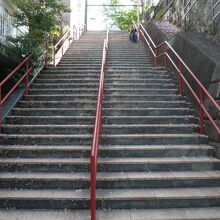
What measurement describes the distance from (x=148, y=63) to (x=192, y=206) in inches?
309

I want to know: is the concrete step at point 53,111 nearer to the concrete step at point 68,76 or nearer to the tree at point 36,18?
the concrete step at point 68,76

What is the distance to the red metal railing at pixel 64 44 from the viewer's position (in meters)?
12.3

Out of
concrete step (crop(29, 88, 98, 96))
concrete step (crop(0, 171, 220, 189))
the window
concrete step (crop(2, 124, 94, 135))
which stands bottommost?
concrete step (crop(0, 171, 220, 189))

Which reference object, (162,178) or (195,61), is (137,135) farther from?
(195,61)

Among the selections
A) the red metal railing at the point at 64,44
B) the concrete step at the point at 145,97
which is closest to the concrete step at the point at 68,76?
the red metal railing at the point at 64,44

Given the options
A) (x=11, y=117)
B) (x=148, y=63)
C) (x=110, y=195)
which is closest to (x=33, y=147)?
(x=11, y=117)

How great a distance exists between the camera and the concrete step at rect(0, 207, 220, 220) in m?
4.68

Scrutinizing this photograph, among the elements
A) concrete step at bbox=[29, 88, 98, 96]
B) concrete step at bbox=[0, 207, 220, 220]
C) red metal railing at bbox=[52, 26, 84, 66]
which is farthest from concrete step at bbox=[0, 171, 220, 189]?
red metal railing at bbox=[52, 26, 84, 66]

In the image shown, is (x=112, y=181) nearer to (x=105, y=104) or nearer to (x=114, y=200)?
(x=114, y=200)

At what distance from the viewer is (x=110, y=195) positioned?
5105mm

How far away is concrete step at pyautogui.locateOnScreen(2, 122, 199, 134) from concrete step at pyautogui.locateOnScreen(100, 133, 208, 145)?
0.94 feet

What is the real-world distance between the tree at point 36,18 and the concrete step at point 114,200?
5.69 m

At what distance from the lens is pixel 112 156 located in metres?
6.15

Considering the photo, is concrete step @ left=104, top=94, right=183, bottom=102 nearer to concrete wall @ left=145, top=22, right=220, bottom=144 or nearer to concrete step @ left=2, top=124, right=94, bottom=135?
concrete wall @ left=145, top=22, right=220, bottom=144
